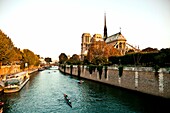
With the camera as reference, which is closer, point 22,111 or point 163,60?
point 22,111

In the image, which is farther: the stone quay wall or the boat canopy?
the boat canopy

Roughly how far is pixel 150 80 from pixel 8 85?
24726 millimetres

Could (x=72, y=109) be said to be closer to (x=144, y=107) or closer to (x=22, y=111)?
(x=22, y=111)

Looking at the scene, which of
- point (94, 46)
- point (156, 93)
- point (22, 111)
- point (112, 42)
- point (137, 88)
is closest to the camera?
point (22, 111)

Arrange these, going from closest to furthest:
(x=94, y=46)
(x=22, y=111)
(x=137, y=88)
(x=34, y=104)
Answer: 1. (x=22, y=111)
2. (x=34, y=104)
3. (x=137, y=88)
4. (x=94, y=46)

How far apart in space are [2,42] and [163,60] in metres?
37.8

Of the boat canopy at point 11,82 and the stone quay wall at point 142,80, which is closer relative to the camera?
the stone quay wall at point 142,80

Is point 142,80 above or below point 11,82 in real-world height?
above

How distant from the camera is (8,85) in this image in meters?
33.3

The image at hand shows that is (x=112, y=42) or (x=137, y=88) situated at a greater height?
(x=112, y=42)

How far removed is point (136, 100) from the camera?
26.8 metres

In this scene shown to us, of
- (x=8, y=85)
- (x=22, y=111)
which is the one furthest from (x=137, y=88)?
(x=8, y=85)

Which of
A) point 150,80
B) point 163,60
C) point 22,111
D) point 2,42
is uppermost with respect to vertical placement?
point 2,42

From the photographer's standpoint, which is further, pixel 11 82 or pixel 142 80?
pixel 11 82
